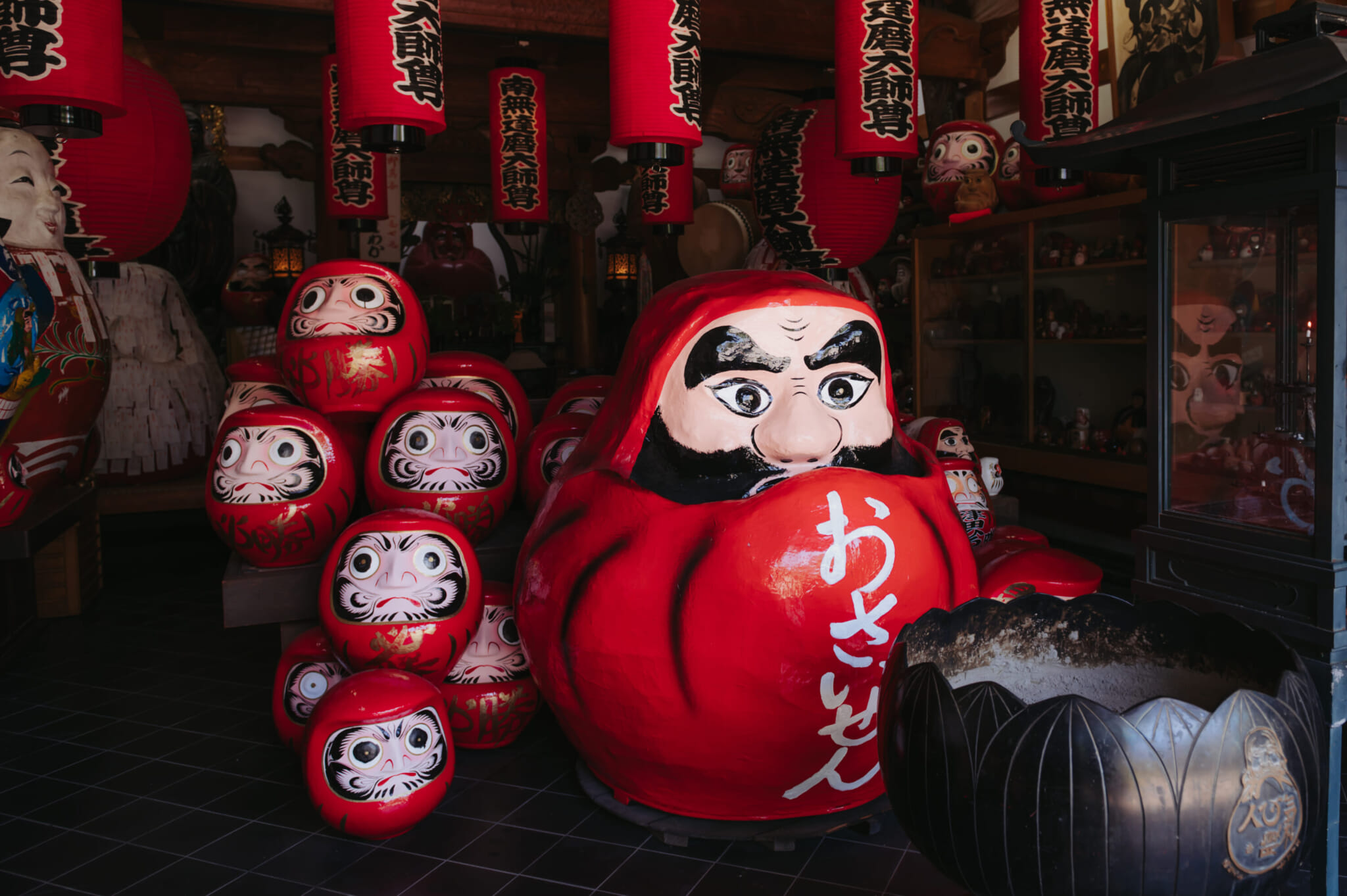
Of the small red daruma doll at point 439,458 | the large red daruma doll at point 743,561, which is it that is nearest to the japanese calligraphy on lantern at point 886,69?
the large red daruma doll at point 743,561

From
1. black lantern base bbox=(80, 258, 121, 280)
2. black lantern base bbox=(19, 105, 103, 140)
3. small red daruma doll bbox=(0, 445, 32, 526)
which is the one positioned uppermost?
black lantern base bbox=(19, 105, 103, 140)

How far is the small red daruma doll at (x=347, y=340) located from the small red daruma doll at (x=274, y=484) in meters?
0.12

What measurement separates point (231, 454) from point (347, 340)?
1.64 ft

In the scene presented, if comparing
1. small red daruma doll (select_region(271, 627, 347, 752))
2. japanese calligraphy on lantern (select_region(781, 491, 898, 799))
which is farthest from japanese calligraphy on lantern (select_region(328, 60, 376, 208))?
japanese calligraphy on lantern (select_region(781, 491, 898, 799))

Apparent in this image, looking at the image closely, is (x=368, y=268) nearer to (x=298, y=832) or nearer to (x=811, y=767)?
(x=298, y=832)

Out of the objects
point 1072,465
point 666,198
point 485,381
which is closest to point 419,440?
point 485,381

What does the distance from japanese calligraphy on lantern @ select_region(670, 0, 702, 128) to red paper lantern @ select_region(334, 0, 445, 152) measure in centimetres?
76

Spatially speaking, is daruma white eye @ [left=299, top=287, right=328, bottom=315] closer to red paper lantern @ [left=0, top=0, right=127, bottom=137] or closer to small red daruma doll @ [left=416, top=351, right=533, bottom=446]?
small red daruma doll @ [left=416, top=351, right=533, bottom=446]

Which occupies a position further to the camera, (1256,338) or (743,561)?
(1256,338)

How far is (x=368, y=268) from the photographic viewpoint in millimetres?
3270

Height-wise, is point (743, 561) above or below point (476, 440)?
below

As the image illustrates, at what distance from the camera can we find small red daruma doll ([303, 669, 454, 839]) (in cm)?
248

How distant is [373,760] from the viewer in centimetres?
249

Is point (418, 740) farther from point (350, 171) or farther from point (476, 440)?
point (350, 171)
